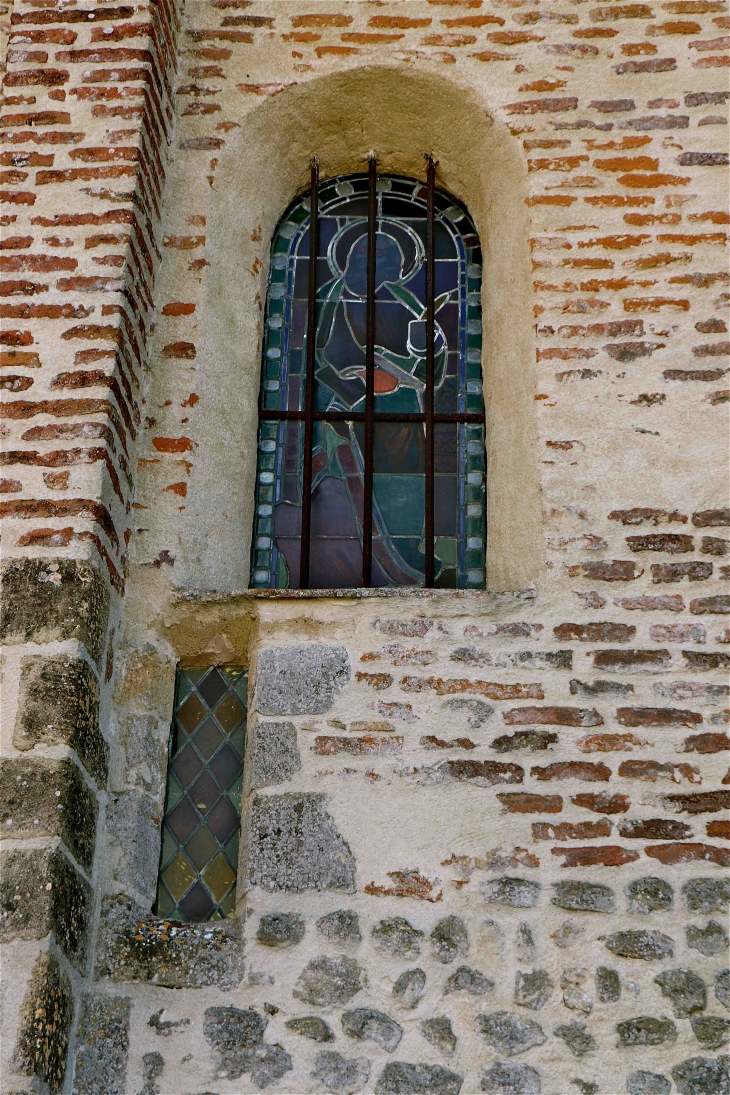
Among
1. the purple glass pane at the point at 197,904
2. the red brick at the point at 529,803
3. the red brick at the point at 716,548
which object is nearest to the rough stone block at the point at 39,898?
the purple glass pane at the point at 197,904

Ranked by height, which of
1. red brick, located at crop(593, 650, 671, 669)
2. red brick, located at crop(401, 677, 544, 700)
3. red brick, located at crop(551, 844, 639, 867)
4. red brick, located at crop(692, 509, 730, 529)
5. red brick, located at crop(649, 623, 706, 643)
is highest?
red brick, located at crop(692, 509, 730, 529)

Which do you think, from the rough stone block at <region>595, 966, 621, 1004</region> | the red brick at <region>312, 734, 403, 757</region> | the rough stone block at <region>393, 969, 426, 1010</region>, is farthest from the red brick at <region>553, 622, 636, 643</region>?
the rough stone block at <region>393, 969, 426, 1010</region>

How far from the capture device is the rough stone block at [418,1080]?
11.4 feet

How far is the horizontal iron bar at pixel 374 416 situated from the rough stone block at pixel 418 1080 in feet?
7.53

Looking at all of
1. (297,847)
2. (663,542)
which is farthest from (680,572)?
(297,847)

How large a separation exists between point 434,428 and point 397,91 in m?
1.39

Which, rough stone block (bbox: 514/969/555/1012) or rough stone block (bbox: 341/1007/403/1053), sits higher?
rough stone block (bbox: 514/969/555/1012)

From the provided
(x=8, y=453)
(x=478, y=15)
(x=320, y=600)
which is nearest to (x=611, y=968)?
(x=320, y=600)

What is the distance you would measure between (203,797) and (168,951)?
1.83ft

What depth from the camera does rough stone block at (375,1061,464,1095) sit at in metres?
3.48

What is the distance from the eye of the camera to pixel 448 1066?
351 cm

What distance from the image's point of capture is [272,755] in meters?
3.94

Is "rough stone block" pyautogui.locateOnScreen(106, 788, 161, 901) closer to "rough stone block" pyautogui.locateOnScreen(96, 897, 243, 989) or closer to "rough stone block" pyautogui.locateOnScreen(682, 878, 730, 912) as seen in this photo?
"rough stone block" pyautogui.locateOnScreen(96, 897, 243, 989)

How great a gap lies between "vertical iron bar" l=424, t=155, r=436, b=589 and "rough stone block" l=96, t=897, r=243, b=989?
142 cm
